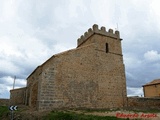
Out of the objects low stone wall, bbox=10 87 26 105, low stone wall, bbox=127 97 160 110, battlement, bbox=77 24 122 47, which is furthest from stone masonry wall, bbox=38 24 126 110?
low stone wall, bbox=10 87 26 105

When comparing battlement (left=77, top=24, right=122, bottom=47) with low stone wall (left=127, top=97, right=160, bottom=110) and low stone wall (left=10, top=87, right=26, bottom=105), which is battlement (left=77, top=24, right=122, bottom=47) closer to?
low stone wall (left=127, top=97, right=160, bottom=110)

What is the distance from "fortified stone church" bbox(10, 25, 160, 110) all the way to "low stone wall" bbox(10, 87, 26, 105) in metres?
6.93

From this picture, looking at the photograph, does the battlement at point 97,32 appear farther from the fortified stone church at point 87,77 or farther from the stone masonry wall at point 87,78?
the stone masonry wall at point 87,78

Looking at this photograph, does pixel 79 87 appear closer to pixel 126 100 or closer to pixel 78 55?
pixel 78 55

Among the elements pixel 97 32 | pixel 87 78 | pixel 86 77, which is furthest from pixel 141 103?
pixel 97 32

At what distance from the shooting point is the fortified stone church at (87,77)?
44.8ft

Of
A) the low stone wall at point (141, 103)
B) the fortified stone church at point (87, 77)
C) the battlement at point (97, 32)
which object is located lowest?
the low stone wall at point (141, 103)

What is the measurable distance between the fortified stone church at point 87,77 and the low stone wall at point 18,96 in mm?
6933

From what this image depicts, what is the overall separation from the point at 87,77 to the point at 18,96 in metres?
14.1

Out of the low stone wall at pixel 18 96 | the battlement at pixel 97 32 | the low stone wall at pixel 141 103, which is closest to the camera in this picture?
the low stone wall at pixel 141 103

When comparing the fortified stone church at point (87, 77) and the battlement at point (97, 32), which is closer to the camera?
the fortified stone church at point (87, 77)

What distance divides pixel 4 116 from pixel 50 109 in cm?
363

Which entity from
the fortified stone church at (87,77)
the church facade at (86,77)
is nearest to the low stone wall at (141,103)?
the fortified stone church at (87,77)

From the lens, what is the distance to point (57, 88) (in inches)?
548
